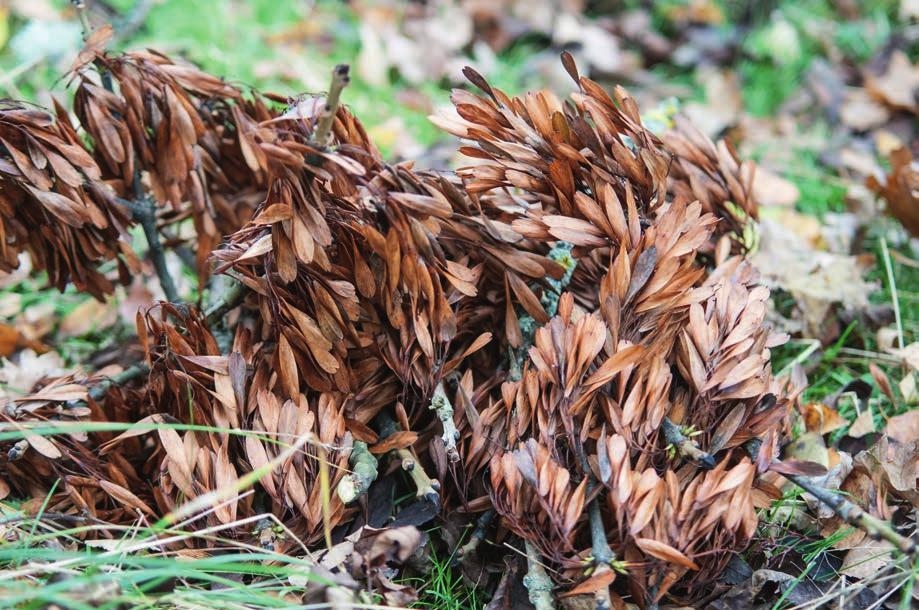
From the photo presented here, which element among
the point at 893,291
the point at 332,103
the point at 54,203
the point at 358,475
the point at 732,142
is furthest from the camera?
Result: the point at 732,142

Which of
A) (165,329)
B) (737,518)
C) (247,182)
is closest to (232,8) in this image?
(247,182)

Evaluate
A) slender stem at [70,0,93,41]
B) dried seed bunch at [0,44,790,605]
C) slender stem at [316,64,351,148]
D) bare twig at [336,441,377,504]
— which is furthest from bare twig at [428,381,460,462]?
slender stem at [70,0,93,41]

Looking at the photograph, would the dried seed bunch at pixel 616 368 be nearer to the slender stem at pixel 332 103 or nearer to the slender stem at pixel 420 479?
the slender stem at pixel 420 479

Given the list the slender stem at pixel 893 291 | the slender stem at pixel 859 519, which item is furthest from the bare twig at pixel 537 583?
the slender stem at pixel 893 291

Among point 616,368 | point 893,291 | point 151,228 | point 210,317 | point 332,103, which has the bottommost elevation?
point 893,291

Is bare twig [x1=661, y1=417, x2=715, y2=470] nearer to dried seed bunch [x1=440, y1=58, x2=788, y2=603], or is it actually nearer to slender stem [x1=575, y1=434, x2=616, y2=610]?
dried seed bunch [x1=440, y1=58, x2=788, y2=603]

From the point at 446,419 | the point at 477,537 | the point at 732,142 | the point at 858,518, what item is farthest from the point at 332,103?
the point at 732,142

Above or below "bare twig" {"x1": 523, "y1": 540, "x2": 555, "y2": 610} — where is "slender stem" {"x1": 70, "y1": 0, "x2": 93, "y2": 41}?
above

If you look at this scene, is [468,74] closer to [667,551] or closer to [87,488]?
[667,551]

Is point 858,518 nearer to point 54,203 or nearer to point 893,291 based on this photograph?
point 893,291
